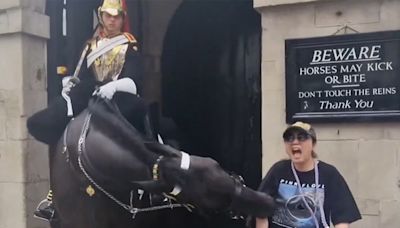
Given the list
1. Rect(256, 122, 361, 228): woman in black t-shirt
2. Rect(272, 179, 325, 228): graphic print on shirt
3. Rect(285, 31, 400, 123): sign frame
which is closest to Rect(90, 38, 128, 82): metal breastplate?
Rect(256, 122, 361, 228): woman in black t-shirt

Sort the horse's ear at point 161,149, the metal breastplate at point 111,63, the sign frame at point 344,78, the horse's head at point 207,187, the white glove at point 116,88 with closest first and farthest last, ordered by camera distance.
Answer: the horse's head at point 207,187, the horse's ear at point 161,149, the white glove at point 116,88, the metal breastplate at point 111,63, the sign frame at point 344,78

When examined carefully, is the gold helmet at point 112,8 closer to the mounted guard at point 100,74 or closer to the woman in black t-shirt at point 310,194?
the mounted guard at point 100,74

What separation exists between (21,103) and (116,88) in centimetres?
241

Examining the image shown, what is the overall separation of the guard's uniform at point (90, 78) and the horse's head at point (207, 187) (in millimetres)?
1022

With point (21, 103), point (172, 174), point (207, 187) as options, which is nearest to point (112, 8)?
point (172, 174)

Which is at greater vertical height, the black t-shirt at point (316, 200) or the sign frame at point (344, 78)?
the sign frame at point (344, 78)

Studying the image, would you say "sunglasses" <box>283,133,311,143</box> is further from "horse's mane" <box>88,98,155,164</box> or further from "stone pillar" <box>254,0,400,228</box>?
"stone pillar" <box>254,0,400,228</box>

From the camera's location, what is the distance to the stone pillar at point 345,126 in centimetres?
395

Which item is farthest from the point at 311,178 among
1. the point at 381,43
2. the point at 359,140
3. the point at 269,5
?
the point at 269,5

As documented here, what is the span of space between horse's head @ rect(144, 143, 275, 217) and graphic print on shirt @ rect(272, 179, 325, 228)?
0.69 m

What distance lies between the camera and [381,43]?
395 centimetres

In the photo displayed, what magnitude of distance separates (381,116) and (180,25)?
2.87 meters

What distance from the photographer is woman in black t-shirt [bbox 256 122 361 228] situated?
10.1ft

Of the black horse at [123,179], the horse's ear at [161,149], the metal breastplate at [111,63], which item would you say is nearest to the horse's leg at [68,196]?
the black horse at [123,179]
